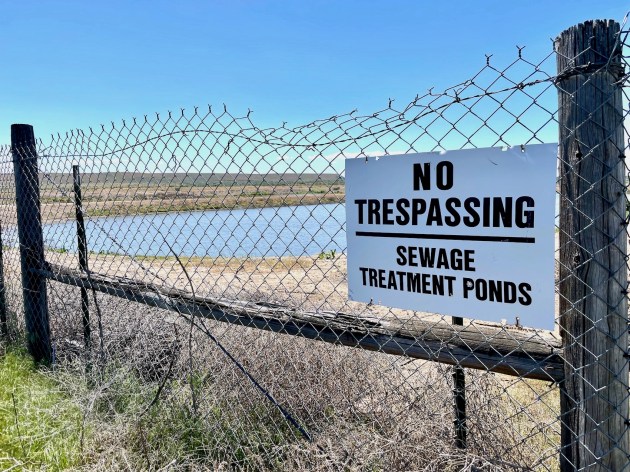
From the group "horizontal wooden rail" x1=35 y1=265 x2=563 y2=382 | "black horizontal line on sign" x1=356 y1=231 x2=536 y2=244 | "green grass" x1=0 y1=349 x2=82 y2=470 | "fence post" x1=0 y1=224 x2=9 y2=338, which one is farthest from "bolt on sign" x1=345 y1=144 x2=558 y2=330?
"fence post" x1=0 y1=224 x2=9 y2=338

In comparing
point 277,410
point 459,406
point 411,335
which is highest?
point 411,335

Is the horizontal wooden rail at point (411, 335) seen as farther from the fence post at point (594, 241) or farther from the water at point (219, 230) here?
the water at point (219, 230)

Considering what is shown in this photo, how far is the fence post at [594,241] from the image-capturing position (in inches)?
68.2

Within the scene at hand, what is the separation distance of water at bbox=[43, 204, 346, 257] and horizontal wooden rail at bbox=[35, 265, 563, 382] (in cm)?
32

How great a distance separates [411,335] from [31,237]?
3.75 m

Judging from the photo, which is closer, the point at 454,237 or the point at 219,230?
the point at 454,237

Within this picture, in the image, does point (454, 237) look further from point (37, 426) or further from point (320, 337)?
point (37, 426)

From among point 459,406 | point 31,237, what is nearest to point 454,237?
point 459,406

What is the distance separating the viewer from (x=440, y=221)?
80.2 inches

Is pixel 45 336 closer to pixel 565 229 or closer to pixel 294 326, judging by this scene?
pixel 294 326

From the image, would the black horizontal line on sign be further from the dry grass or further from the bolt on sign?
the dry grass

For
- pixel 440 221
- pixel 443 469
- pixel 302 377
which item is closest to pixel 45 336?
pixel 302 377

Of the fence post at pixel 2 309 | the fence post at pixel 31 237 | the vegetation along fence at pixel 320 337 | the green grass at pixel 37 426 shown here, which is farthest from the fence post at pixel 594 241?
the fence post at pixel 2 309

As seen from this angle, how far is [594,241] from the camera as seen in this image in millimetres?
1771
